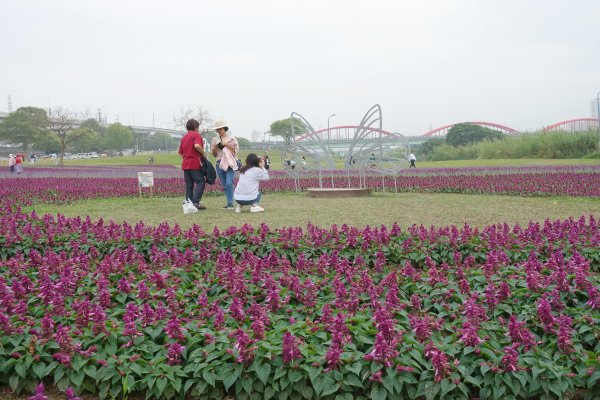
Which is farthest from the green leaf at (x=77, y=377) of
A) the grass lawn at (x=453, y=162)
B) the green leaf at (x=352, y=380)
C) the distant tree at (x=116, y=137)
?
the distant tree at (x=116, y=137)

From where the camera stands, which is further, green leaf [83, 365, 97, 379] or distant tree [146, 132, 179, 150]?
distant tree [146, 132, 179, 150]

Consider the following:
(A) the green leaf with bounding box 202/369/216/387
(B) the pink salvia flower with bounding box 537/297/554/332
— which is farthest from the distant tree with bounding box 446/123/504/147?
(A) the green leaf with bounding box 202/369/216/387

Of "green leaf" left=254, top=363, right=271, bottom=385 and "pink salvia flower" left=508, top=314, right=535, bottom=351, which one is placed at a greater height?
"pink salvia flower" left=508, top=314, right=535, bottom=351

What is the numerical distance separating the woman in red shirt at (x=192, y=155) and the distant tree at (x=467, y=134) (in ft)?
154

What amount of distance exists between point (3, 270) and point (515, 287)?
162 inches

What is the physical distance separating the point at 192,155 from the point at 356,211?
2.84 metres

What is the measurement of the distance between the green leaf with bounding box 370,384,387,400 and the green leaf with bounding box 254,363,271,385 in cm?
51

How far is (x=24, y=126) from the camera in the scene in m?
64.7

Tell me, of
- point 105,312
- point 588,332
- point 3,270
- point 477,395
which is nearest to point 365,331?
point 477,395

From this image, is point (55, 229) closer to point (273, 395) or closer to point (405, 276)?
point (405, 276)

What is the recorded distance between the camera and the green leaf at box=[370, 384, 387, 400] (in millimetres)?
2709

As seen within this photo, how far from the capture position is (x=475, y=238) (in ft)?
18.4

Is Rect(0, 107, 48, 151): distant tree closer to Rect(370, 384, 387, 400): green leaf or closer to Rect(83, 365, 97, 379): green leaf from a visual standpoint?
Rect(83, 365, 97, 379): green leaf

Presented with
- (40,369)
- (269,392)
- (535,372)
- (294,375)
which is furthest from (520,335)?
(40,369)
